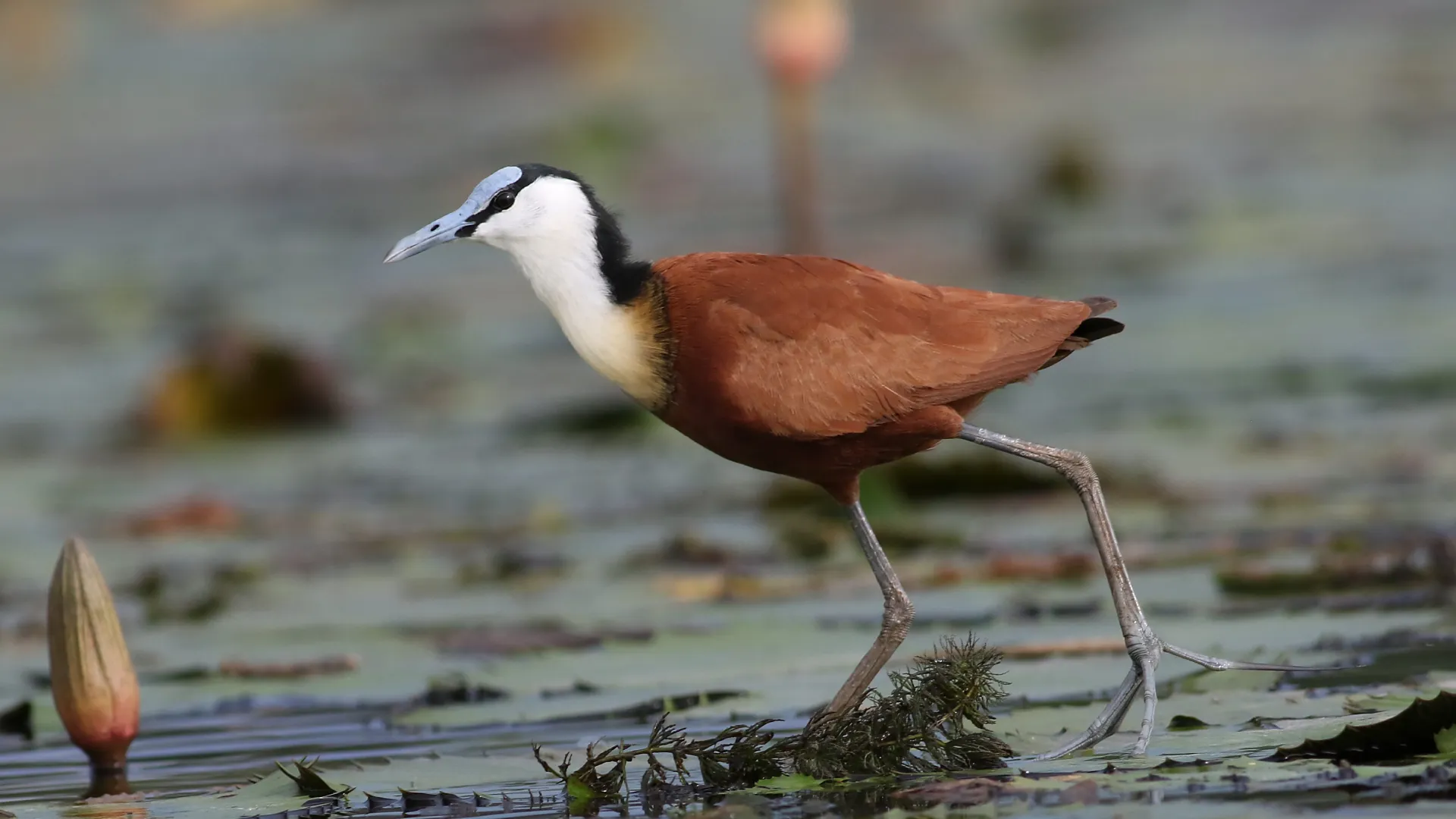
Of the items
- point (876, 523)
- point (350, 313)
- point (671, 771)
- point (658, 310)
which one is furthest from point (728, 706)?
point (350, 313)

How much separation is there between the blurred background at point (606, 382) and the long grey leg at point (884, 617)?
418 millimetres

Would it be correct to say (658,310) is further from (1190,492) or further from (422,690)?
(1190,492)

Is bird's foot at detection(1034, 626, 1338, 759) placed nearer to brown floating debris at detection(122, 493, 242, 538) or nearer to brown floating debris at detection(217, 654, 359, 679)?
brown floating debris at detection(217, 654, 359, 679)

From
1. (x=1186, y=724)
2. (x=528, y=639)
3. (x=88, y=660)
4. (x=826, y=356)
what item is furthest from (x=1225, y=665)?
(x=88, y=660)

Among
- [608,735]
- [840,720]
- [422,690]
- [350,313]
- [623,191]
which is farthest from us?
[623,191]

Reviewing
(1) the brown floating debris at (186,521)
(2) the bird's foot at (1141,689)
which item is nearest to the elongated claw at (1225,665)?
(2) the bird's foot at (1141,689)

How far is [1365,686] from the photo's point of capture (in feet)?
Answer: 15.5

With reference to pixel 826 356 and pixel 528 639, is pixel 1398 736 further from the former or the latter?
pixel 528 639

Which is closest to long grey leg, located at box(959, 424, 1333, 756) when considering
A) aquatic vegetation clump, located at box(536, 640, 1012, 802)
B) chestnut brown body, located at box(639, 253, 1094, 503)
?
chestnut brown body, located at box(639, 253, 1094, 503)

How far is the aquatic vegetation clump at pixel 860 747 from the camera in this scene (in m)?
4.09

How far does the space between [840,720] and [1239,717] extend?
37.5 inches

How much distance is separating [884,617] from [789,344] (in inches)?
27.7

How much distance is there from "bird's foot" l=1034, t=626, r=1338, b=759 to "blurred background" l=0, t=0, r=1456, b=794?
0.48m

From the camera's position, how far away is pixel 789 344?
14.7 ft
